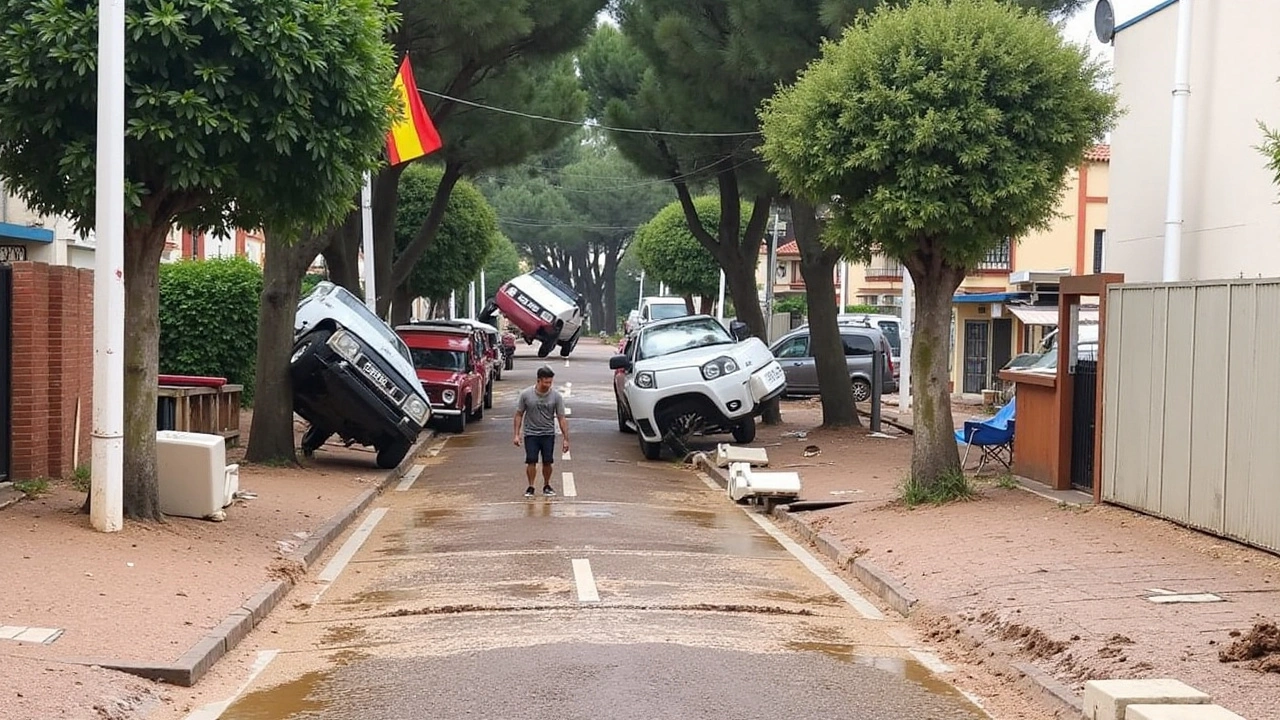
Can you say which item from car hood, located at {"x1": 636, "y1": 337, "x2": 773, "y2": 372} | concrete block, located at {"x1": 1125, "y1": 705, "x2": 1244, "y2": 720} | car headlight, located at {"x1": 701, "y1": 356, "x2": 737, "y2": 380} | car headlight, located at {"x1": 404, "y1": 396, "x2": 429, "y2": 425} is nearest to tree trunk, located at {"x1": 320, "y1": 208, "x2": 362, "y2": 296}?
car hood, located at {"x1": 636, "y1": 337, "x2": 773, "y2": 372}

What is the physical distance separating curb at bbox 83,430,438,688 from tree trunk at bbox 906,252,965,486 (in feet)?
20.0

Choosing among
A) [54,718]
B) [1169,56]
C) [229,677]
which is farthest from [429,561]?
[1169,56]

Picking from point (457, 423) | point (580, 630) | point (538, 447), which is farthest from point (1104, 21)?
point (457, 423)

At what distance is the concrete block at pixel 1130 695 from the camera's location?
6820 mm

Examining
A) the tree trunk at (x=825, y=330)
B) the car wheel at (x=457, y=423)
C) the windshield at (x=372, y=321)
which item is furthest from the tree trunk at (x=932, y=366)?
the car wheel at (x=457, y=423)

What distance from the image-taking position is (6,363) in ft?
47.8

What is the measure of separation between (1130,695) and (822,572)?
5.85 metres

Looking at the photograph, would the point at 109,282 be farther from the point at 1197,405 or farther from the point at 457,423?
the point at 457,423

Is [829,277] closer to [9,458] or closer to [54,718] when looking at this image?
[9,458]

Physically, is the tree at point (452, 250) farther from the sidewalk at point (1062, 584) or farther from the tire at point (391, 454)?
the sidewalk at point (1062, 584)

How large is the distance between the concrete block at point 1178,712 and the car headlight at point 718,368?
603 inches

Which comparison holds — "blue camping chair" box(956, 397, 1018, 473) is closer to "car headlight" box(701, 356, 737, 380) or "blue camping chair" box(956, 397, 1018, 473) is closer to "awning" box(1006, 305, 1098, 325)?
"car headlight" box(701, 356, 737, 380)

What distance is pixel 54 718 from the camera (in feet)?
22.5

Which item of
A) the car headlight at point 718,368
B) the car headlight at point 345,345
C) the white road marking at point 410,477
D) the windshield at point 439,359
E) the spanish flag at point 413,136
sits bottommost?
the white road marking at point 410,477
